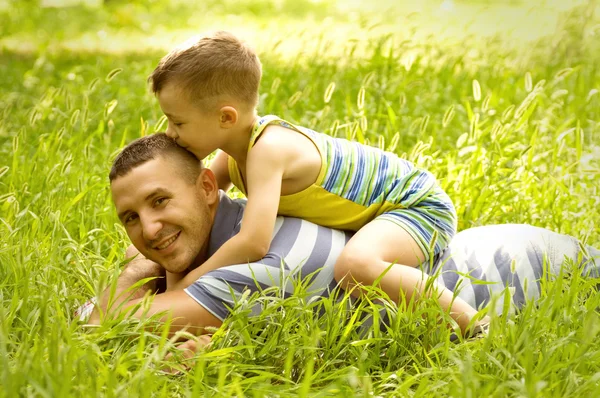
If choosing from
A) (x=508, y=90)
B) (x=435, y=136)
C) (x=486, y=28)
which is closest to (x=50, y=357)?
(x=435, y=136)

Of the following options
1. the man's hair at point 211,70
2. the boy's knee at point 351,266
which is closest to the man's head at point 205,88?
the man's hair at point 211,70

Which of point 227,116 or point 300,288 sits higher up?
point 227,116

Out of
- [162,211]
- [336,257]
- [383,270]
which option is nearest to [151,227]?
[162,211]

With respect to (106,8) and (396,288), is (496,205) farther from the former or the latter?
(106,8)

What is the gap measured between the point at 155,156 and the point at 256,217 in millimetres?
424

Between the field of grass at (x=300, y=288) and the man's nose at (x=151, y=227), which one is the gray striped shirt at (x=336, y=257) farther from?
the man's nose at (x=151, y=227)

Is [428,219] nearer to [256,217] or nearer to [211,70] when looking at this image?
[256,217]

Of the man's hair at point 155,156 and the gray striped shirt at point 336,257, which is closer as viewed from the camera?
the gray striped shirt at point 336,257

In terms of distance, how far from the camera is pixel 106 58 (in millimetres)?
7133

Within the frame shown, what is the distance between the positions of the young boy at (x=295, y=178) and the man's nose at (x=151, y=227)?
0.17m

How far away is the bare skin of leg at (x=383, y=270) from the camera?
235 centimetres

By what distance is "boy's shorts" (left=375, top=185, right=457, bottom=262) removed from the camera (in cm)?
257

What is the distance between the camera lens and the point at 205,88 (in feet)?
8.23

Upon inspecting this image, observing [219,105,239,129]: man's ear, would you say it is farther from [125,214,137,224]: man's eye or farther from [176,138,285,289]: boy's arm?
[125,214,137,224]: man's eye
